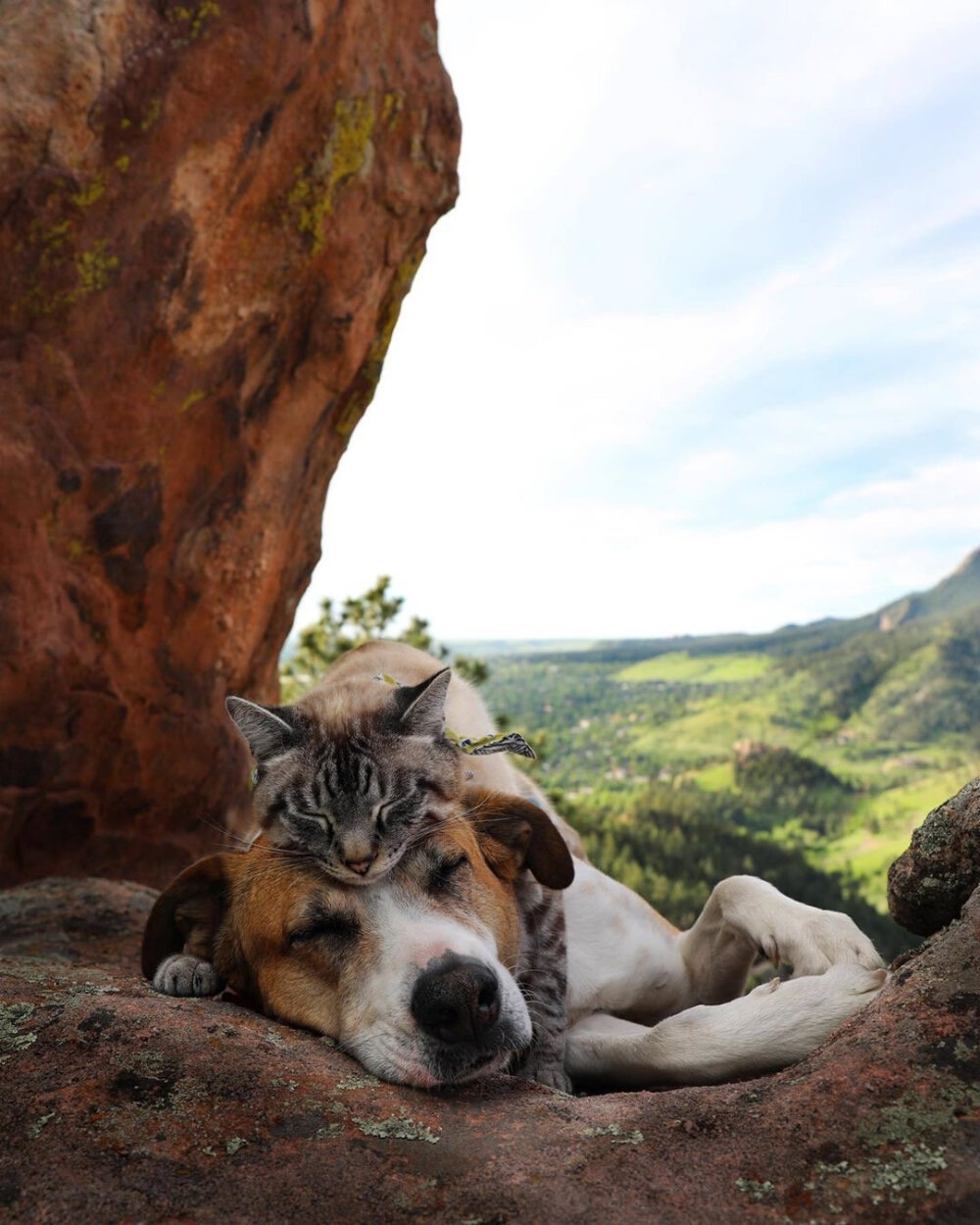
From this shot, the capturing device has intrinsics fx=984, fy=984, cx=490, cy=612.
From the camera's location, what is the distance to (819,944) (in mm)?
3742

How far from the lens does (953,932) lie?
2.75 meters

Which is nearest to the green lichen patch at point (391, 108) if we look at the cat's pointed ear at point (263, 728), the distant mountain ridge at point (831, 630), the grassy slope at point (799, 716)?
the cat's pointed ear at point (263, 728)

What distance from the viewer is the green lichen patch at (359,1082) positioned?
2.81 m

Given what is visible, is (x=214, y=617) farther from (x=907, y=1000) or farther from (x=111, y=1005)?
(x=907, y=1000)

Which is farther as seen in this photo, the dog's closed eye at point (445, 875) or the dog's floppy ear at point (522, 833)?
the dog's floppy ear at point (522, 833)

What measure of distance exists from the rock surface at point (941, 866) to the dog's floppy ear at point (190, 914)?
243 cm

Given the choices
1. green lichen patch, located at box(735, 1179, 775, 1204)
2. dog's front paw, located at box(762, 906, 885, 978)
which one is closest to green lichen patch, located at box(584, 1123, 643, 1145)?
green lichen patch, located at box(735, 1179, 775, 1204)

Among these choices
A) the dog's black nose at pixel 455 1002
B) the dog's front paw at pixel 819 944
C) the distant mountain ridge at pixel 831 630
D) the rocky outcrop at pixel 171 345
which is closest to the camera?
the dog's black nose at pixel 455 1002

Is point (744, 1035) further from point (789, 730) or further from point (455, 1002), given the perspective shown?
point (789, 730)

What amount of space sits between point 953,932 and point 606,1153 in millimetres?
1142

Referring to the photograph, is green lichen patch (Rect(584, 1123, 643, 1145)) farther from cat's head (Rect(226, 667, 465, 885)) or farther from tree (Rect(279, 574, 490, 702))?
tree (Rect(279, 574, 490, 702))

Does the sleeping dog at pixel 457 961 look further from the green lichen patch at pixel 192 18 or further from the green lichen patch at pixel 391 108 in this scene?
the green lichen patch at pixel 391 108

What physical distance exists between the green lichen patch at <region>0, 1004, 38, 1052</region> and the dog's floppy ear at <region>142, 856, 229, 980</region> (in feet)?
2.27

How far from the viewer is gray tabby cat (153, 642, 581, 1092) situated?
3.38 m
